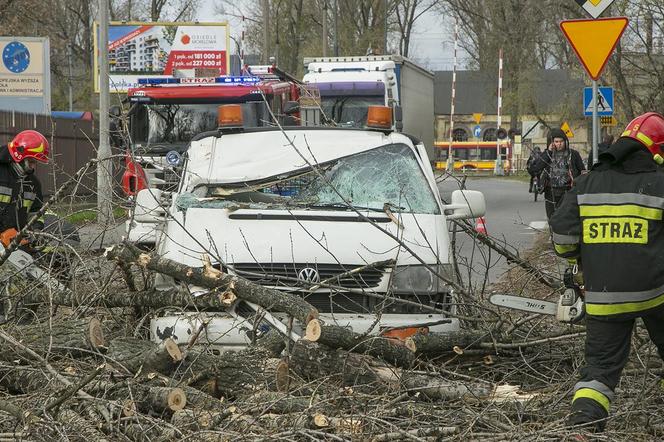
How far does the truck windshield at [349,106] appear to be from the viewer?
73.4 ft

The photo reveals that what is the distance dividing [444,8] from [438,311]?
54.7 metres

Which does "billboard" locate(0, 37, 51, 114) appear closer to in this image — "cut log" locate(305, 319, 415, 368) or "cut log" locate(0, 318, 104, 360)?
"cut log" locate(0, 318, 104, 360)

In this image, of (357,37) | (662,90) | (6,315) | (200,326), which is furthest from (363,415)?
(357,37)

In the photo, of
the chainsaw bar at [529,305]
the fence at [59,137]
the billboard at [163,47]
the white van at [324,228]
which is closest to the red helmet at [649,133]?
the chainsaw bar at [529,305]

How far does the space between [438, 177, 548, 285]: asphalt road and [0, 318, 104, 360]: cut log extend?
2.58 metres

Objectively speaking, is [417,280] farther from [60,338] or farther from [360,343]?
[60,338]

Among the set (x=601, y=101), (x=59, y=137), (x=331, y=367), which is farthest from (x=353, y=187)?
(x=59, y=137)

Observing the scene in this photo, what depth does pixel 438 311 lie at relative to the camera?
6.08 m

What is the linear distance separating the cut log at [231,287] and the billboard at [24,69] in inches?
676

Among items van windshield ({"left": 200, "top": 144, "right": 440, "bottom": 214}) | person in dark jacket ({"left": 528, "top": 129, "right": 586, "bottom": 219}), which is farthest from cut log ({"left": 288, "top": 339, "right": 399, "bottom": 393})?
person in dark jacket ({"left": 528, "top": 129, "right": 586, "bottom": 219})

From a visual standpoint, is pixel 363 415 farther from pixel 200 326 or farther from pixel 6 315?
pixel 6 315

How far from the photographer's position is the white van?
6.11 metres

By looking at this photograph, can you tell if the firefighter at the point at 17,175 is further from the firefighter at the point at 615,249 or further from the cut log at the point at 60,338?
the firefighter at the point at 615,249

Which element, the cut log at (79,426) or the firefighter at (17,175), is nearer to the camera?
the cut log at (79,426)
